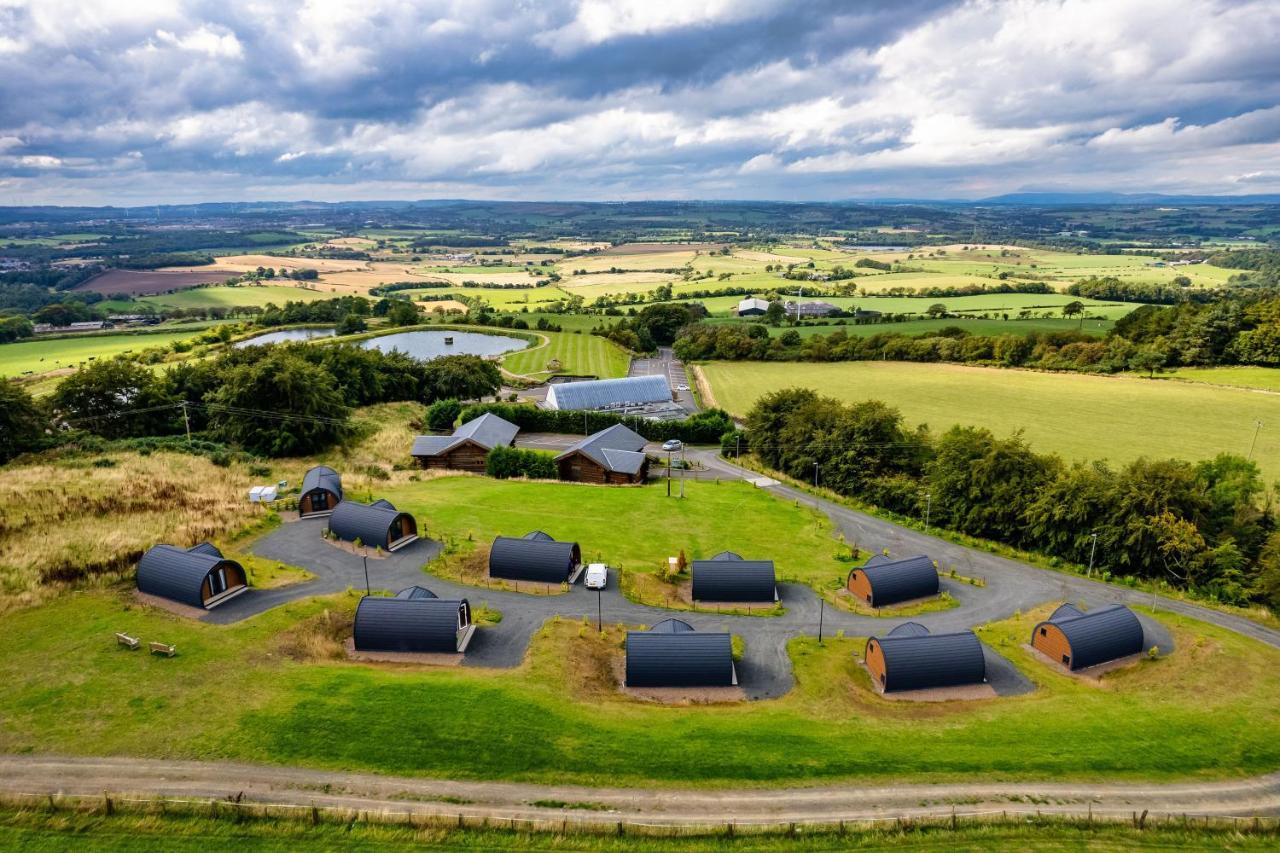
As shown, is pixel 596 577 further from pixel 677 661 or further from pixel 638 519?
pixel 638 519

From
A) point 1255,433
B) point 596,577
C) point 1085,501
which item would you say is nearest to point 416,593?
point 596,577

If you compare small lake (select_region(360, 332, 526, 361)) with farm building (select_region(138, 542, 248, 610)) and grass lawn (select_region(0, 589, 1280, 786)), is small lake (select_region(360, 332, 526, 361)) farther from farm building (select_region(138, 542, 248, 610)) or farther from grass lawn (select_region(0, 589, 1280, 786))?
grass lawn (select_region(0, 589, 1280, 786))

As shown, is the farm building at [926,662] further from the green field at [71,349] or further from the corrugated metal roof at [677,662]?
the green field at [71,349]

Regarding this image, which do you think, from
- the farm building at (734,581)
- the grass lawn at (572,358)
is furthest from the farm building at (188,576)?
the grass lawn at (572,358)

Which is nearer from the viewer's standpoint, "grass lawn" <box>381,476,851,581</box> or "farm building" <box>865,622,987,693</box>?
"farm building" <box>865,622,987,693</box>

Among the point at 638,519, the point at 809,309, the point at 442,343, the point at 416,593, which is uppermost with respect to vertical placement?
the point at 809,309

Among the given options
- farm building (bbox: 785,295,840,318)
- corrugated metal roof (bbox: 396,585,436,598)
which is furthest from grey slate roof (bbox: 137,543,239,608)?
farm building (bbox: 785,295,840,318)
